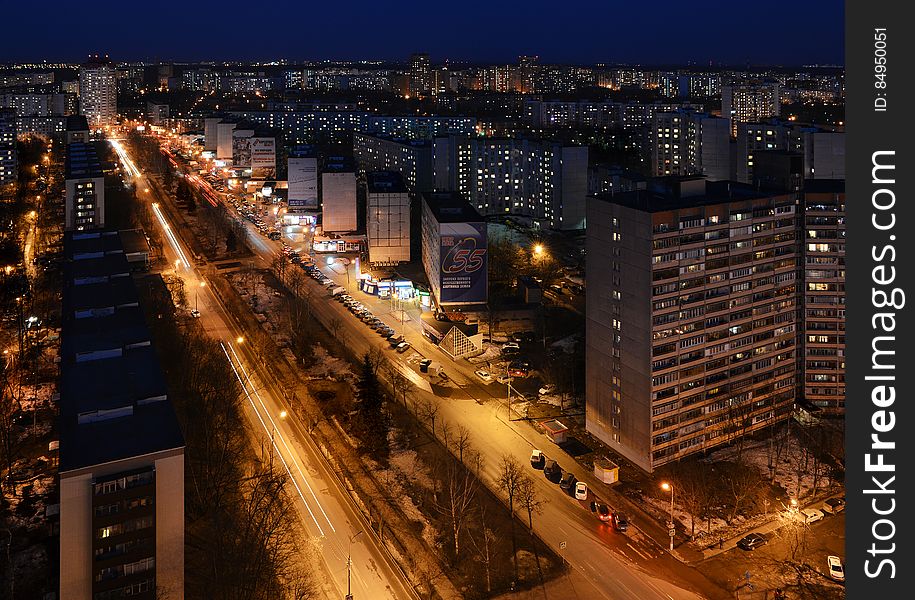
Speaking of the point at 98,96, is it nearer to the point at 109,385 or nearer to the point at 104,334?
the point at 104,334

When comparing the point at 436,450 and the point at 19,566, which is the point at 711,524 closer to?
the point at 436,450

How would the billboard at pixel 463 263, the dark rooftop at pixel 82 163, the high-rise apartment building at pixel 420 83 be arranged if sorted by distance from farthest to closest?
the high-rise apartment building at pixel 420 83
the dark rooftop at pixel 82 163
the billboard at pixel 463 263

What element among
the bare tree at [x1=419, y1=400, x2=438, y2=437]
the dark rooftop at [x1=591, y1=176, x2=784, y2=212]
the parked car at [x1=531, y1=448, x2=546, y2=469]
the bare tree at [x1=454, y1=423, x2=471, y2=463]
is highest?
the dark rooftop at [x1=591, y1=176, x2=784, y2=212]

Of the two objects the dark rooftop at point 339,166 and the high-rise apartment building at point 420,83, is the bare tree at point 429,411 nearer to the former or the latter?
the dark rooftop at point 339,166

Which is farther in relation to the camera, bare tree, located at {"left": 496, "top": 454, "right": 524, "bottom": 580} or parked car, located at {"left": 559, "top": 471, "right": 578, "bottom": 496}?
parked car, located at {"left": 559, "top": 471, "right": 578, "bottom": 496}

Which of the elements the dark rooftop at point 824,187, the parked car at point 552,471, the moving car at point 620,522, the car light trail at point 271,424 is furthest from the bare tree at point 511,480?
the dark rooftop at point 824,187

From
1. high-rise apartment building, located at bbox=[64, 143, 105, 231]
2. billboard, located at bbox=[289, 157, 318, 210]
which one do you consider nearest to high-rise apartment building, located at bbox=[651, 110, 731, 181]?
billboard, located at bbox=[289, 157, 318, 210]

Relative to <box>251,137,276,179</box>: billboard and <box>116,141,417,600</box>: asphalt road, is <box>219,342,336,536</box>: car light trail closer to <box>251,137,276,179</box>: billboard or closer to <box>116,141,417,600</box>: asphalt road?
<box>116,141,417,600</box>: asphalt road
